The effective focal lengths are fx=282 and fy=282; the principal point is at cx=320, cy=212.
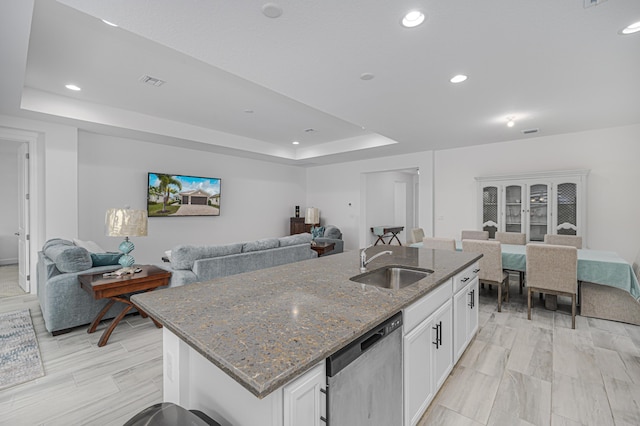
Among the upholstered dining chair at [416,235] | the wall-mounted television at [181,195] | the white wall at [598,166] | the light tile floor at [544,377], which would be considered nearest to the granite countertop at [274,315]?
the light tile floor at [544,377]

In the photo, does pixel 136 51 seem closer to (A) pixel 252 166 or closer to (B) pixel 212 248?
(B) pixel 212 248

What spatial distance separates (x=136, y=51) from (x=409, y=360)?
339 centimetres

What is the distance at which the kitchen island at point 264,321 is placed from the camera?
33.4 inches

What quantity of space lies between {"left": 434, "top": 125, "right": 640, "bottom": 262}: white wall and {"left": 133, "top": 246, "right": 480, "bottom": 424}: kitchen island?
4.28 metres

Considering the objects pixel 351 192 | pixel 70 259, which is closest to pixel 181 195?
pixel 70 259

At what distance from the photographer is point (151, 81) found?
10.7 ft

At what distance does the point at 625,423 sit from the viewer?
5.55 feet

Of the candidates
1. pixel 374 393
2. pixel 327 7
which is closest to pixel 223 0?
pixel 327 7

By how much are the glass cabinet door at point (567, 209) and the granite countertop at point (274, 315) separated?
12.3 feet

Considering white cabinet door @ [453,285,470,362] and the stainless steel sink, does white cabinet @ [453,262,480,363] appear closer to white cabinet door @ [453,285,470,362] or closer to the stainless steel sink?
white cabinet door @ [453,285,470,362]

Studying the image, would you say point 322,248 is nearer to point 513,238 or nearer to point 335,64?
point 513,238

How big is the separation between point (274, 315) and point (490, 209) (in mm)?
5165

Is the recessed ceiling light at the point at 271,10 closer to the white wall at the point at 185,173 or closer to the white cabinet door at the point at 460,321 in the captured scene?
the white cabinet door at the point at 460,321

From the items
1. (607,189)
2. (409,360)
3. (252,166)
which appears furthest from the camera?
(252,166)
